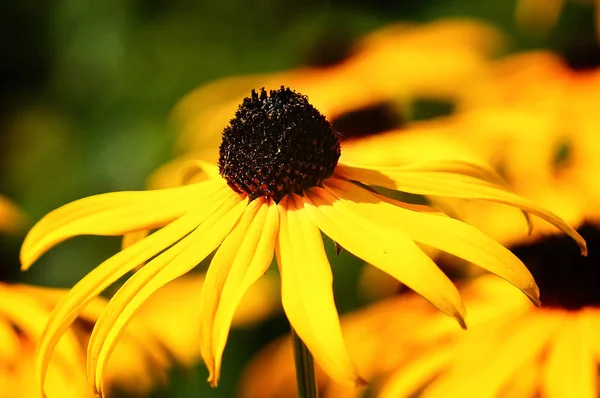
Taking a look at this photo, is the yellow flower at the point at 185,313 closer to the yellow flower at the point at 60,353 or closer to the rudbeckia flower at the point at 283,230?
the yellow flower at the point at 60,353

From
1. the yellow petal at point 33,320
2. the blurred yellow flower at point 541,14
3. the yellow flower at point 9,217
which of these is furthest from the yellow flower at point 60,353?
the blurred yellow flower at point 541,14

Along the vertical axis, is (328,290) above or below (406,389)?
above

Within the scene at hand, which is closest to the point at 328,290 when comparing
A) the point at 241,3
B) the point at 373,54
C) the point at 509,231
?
the point at 509,231

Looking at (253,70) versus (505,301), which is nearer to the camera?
(505,301)

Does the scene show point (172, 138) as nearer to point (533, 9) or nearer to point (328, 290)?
point (533, 9)

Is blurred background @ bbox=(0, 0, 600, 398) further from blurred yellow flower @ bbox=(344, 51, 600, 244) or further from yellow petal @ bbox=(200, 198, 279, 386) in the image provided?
yellow petal @ bbox=(200, 198, 279, 386)

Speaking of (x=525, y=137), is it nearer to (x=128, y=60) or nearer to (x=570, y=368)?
(x=570, y=368)
